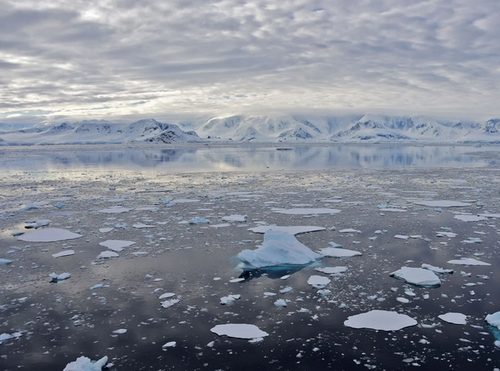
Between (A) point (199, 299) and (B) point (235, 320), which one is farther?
(A) point (199, 299)

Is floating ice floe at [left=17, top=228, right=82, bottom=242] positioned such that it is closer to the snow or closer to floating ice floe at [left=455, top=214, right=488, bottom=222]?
the snow

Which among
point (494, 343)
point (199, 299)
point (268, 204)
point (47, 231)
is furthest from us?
point (268, 204)

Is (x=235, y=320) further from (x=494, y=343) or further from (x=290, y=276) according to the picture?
(x=494, y=343)

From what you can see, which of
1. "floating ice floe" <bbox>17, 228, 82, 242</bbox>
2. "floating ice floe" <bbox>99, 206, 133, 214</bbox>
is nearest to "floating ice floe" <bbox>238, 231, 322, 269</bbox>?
"floating ice floe" <bbox>17, 228, 82, 242</bbox>

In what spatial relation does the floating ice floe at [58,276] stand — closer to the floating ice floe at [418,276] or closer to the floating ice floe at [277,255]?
the floating ice floe at [277,255]

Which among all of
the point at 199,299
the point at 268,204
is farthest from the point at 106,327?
the point at 268,204

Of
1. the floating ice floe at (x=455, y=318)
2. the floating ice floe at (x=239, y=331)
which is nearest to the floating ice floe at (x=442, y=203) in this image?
the floating ice floe at (x=455, y=318)

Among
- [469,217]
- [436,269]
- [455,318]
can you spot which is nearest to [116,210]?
[436,269]
